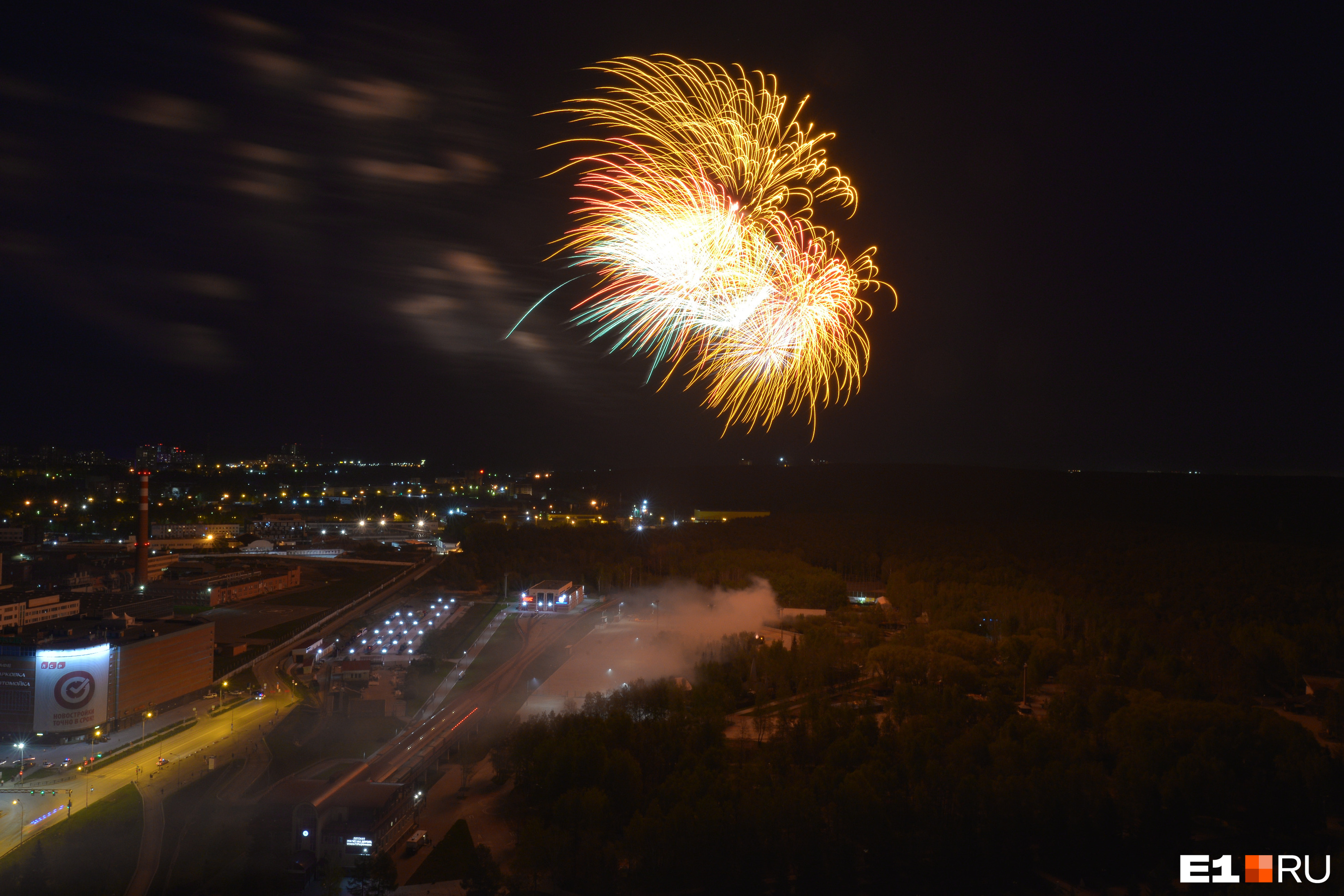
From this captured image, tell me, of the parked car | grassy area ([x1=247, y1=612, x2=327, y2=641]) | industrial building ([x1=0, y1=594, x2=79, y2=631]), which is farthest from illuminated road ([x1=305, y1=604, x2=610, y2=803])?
industrial building ([x1=0, y1=594, x2=79, y2=631])

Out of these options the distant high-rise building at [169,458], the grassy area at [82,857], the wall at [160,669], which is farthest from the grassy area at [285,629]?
the distant high-rise building at [169,458]

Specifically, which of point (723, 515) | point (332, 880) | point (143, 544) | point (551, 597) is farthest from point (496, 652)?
point (723, 515)

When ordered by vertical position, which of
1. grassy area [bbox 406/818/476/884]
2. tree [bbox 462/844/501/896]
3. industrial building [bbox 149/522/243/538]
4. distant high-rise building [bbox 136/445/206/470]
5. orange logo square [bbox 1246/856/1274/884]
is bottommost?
grassy area [bbox 406/818/476/884]

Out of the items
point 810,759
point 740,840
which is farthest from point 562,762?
point 810,759

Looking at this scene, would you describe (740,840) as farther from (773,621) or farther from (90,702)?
(773,621)

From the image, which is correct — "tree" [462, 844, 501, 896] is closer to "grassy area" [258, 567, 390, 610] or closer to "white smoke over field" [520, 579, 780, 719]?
"white smoke over field" [520, 579, 780, 719]
